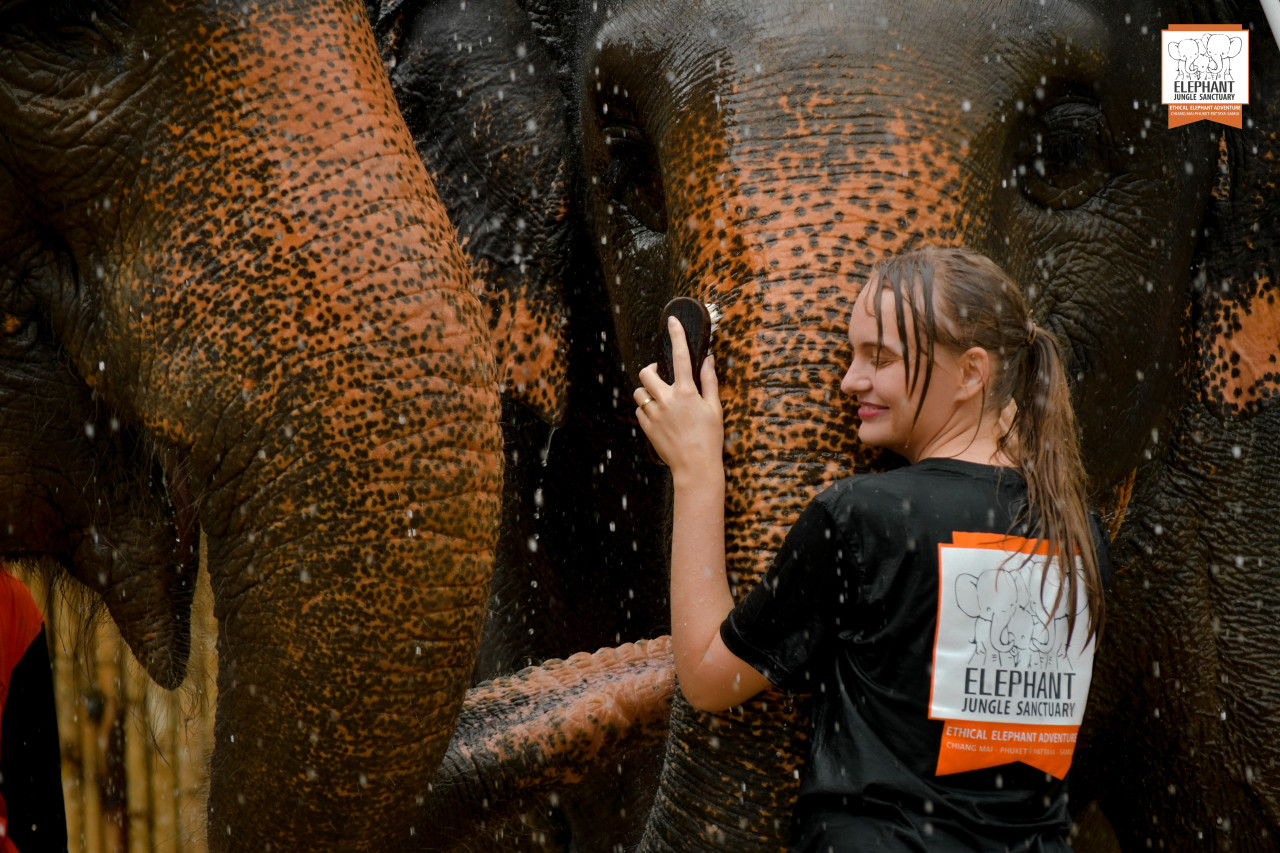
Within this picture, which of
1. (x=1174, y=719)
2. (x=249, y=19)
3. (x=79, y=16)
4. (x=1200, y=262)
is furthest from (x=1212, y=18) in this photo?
(x=79, y=16)

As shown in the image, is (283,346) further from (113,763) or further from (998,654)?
(113,763)

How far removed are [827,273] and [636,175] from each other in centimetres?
86

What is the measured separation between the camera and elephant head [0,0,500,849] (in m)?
1.83

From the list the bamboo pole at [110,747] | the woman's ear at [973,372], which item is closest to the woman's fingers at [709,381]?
the woman's ear at [973,372]

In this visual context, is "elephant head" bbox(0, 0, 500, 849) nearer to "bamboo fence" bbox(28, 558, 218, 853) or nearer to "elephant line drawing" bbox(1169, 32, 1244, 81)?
"elephant line drawing" bbox(1169, 32, 1244, 81)

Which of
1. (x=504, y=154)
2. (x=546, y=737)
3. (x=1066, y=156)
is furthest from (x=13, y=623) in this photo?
(x=1066, y=156)

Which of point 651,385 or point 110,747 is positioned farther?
point 110,747

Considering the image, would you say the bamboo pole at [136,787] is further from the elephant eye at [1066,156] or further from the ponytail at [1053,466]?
the ponytail at [1053,466]

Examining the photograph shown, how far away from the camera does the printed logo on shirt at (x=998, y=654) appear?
1.64 metres

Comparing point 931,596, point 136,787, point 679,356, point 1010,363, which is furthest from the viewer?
point 136,787

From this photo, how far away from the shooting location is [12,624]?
2.42 m

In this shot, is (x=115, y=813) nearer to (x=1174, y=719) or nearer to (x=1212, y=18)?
(x=1174, y=719)

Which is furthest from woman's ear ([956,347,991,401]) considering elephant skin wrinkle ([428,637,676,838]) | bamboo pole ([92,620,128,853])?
bamboo pole ([92,620,128,853])

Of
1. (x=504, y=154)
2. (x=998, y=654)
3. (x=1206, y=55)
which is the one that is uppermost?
(x=1206, y=55)
